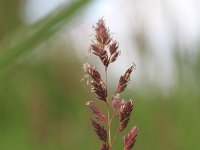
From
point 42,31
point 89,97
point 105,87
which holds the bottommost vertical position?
point 105,87

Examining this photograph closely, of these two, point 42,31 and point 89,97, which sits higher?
point 89,97

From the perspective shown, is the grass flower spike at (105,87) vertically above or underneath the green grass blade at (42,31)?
underneath

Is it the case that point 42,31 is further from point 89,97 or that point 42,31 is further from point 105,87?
point 89,97

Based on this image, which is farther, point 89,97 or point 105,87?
point 89,97

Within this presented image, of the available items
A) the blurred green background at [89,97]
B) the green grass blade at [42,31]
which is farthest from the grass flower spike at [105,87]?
the blurred green background at [89,97]

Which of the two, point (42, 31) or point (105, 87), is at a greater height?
point (42, 31)

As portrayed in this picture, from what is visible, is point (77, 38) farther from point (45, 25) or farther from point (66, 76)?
point (45, 25)

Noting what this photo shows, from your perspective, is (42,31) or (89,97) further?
(89,97)

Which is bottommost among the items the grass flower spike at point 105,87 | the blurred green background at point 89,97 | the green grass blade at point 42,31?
the grass flower spike at point 105,87

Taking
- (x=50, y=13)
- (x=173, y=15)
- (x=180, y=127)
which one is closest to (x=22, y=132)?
(x=180, y=127)

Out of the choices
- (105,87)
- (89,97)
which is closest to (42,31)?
(105,87)

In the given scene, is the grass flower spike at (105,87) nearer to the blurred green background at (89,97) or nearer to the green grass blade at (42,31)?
the green grass blade at (42,31)
